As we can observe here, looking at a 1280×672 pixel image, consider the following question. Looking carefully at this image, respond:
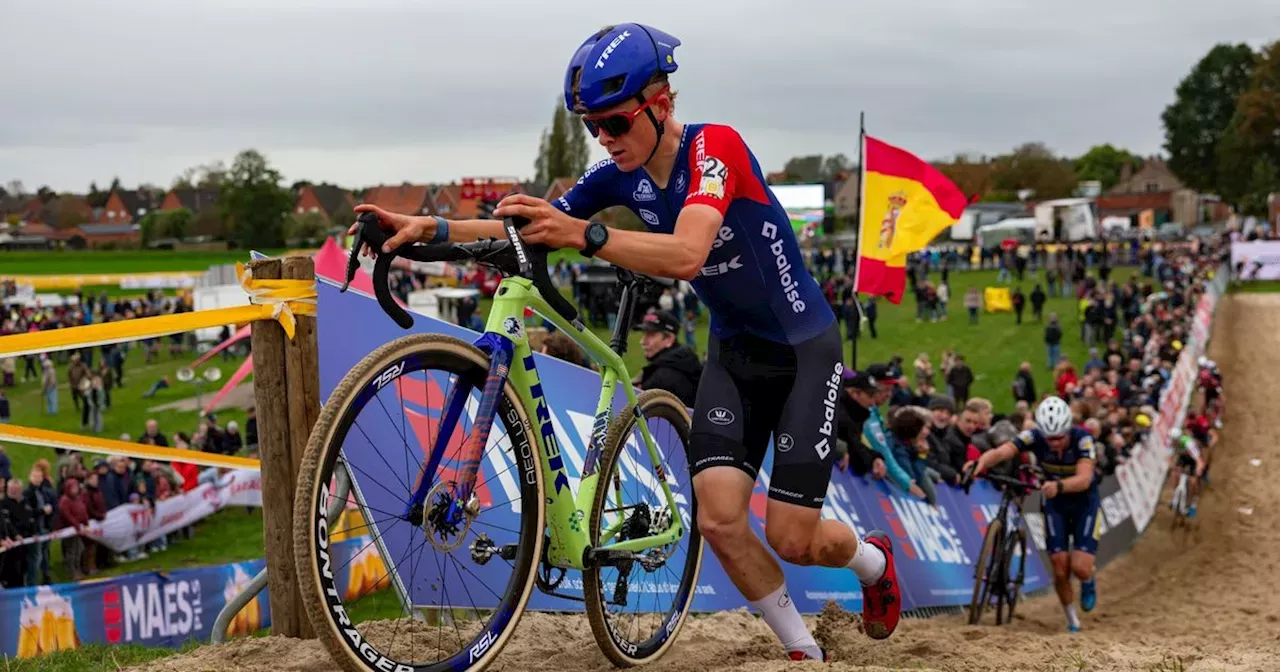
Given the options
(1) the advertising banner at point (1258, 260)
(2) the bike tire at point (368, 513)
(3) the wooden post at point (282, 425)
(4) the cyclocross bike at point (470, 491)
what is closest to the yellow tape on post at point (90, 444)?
(3) the wooden post at point (282, 425)

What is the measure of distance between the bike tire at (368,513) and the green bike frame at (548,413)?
0.06m

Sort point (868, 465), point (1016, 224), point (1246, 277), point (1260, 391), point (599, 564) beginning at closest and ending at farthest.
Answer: point (599, 564) < point (868, 465) < point (1260, 391) < point (1246, 277) < point (1016, 224)

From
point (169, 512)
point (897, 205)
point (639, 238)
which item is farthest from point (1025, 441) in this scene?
point (169, 512)

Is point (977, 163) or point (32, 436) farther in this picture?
point (977, 163)

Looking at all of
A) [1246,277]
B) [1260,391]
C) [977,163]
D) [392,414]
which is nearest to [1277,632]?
[392,414]

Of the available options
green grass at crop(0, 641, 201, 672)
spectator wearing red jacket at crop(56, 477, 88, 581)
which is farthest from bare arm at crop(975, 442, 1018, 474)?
spectator wearing red jacket at crop(56, 477, 88, 581)

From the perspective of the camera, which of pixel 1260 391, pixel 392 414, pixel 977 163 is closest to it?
pixel 392 414

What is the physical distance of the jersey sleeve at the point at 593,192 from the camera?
5.04 meters

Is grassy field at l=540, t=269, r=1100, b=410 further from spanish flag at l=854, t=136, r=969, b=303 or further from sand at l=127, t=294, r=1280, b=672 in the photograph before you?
spanish flag at l=854, t=136, r=969, b=303

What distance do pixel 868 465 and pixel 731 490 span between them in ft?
17.6

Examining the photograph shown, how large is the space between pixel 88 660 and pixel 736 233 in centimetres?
344

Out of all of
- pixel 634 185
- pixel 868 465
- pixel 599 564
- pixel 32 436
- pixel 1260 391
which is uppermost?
pixel 634 185

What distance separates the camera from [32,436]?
5074 millimetres

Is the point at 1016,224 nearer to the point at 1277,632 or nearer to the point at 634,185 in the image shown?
the point at 1277,632
